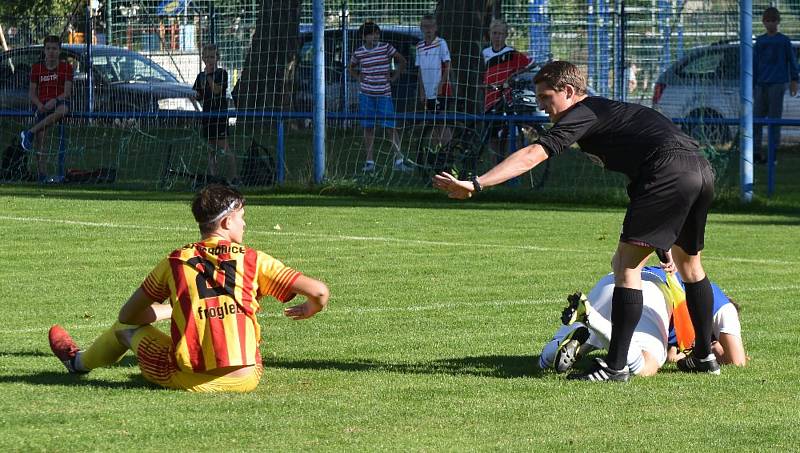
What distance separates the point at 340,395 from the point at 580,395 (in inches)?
42.7

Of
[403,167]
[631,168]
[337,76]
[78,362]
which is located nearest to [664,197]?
[631,168]

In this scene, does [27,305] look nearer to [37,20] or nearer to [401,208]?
[401,208]

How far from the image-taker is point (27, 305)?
9.25m

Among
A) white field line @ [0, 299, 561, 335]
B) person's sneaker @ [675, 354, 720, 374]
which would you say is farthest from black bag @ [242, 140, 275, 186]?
person's sneaker @ [675, 354, 720, 374]

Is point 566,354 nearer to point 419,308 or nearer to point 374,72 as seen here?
point 419,308

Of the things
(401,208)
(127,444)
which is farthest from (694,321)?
(401,208)

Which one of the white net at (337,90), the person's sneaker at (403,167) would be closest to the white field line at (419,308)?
the white net at (337,90)

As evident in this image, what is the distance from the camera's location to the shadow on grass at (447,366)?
731 centimetres

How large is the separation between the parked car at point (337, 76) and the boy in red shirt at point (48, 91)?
134 inches

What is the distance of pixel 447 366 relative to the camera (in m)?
7.49

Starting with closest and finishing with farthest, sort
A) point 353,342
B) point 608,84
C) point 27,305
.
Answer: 1. point 353,342
2. point 27,305
3. point 608,84

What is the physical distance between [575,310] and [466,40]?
13252 millimetres

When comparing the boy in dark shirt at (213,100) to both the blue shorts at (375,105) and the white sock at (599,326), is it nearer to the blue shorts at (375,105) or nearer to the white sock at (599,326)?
the blue shorts at (375,105)

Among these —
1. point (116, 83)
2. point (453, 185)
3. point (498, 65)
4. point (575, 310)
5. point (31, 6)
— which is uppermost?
point (31, 6)
